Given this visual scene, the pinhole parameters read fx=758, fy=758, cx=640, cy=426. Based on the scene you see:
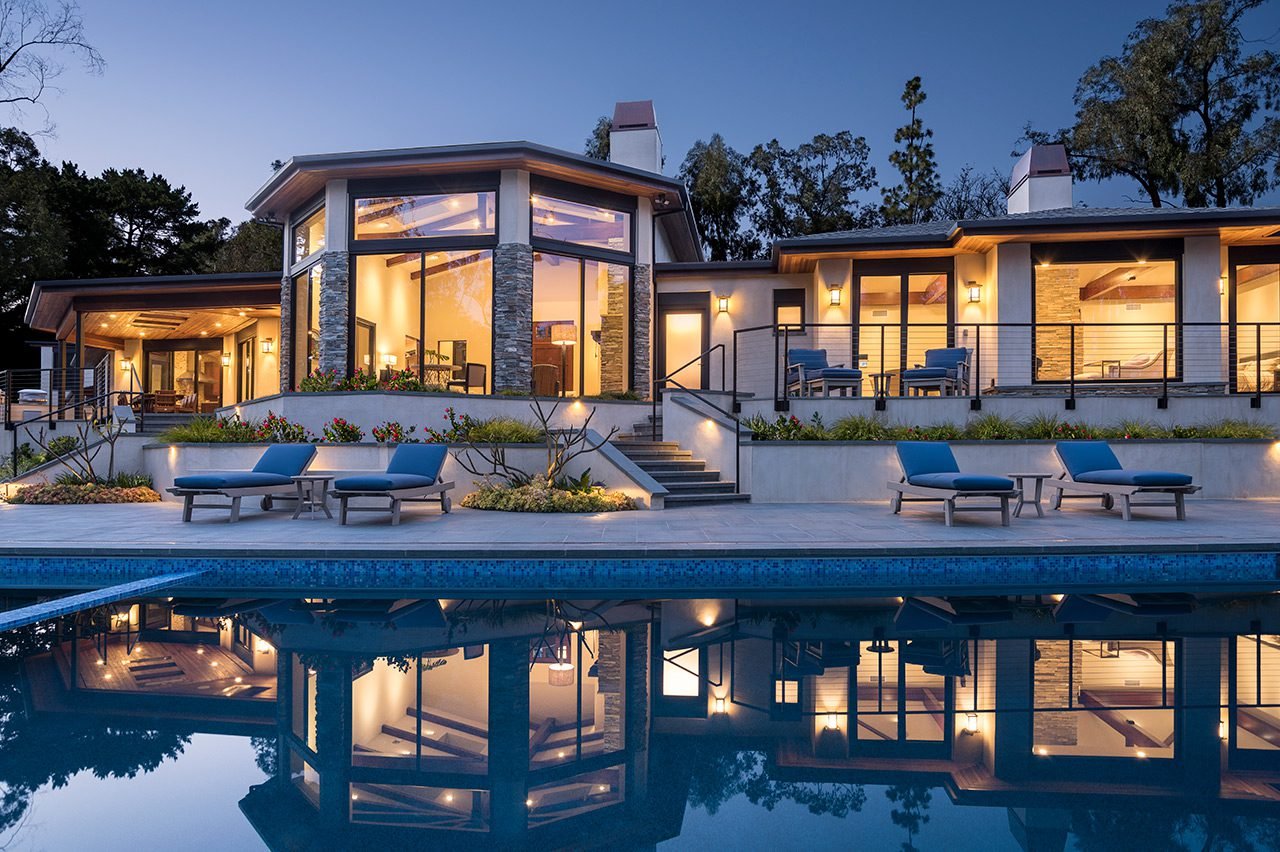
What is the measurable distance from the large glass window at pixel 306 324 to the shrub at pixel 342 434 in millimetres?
3283

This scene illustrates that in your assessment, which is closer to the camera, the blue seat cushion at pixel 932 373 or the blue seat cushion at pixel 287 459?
the blue seat cushion at pixel 287 459

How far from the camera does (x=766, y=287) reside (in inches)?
642

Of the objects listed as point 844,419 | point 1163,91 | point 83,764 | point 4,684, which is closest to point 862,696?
point 83,764

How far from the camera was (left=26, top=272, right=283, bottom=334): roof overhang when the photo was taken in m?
17.6

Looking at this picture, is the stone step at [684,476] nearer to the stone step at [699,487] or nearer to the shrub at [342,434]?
the stone step at [699,487]

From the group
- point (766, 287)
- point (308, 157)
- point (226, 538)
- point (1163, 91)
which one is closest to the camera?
point (226, 538)

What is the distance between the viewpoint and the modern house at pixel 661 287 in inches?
513

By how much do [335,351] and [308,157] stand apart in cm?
324

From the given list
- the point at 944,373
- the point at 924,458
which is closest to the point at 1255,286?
the point at 944,373

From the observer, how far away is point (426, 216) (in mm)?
13242

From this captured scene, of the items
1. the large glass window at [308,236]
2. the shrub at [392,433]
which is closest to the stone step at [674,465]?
the shrub at [392,433]

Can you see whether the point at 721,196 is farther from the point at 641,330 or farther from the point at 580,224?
the point at 580,224

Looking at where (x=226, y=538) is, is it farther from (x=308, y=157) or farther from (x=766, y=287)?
(x=766, y=287)

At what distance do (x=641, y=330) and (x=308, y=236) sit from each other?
6.68 metres
